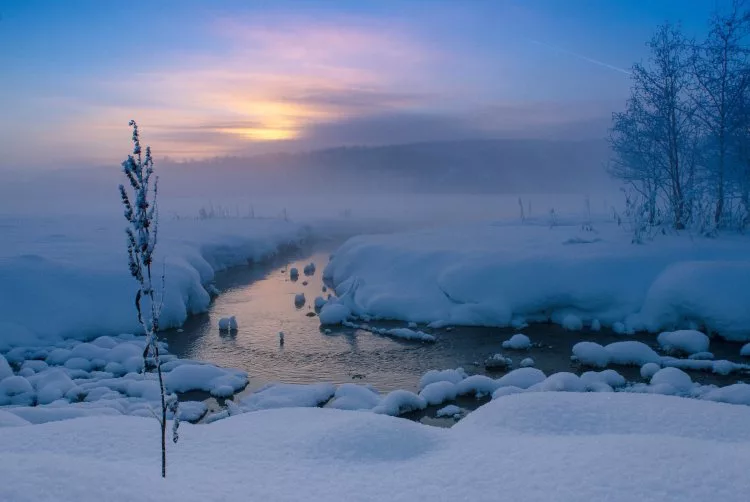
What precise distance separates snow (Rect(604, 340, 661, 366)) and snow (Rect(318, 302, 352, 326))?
21.9ft

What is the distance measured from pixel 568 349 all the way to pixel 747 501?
896 centimetres

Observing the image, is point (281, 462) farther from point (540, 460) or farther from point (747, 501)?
point (747, 501)

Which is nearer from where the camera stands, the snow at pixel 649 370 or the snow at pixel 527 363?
the snow at pixel 649 370

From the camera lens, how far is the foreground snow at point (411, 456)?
3.81m

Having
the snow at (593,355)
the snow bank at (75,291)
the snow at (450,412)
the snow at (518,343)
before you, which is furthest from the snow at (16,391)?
the snow at (593,355)

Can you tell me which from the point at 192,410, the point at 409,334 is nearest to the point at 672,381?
the point at 409,334

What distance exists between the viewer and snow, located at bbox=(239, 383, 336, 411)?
9156mm

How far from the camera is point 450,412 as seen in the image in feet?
28.9

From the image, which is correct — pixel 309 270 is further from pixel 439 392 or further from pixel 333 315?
pixel 439 392

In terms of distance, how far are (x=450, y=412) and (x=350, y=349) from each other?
4.39m

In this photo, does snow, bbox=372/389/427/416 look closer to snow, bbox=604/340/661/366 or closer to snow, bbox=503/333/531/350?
snow, bbox=503/333/531/350

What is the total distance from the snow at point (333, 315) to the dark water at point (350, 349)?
0.30m

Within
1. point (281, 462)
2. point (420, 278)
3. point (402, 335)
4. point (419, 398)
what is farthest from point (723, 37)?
point (281, 462)

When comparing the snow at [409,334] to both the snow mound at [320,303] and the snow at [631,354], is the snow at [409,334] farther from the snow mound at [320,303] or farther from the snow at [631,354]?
the snow at [631,354]
